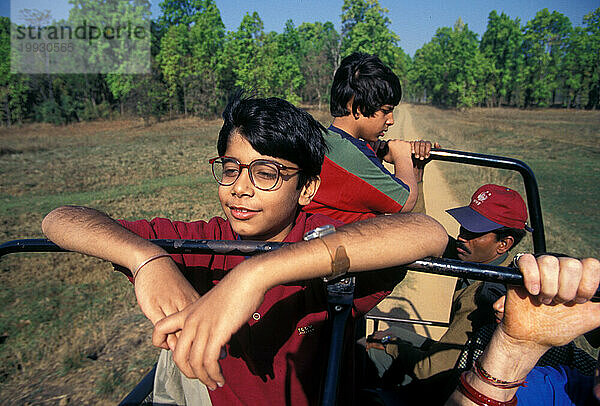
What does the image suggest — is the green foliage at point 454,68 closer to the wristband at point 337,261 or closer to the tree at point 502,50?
the tree at point 502,50

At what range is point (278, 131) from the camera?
5.13 ft

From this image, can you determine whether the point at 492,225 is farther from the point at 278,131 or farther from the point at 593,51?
the point at 593,51

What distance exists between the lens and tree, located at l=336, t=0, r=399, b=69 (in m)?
38.9

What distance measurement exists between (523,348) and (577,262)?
0.32m

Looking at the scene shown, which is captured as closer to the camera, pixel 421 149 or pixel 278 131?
pixel 278 131

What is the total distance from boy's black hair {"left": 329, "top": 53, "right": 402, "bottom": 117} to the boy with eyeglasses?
611mm

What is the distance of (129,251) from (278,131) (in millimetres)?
715

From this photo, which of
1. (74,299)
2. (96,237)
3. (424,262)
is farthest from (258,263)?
(74,299)

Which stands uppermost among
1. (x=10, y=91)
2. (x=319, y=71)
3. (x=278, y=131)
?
(x=319, y=71)

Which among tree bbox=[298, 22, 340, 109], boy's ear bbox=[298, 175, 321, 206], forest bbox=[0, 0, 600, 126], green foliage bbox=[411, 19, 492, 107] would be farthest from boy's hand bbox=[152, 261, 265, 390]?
green foliage bbox=[411, 19, 492, 107]

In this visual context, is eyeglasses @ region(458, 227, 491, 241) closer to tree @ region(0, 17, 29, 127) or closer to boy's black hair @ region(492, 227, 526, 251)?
boy's black hair @ region(492, 227, 526, 251)

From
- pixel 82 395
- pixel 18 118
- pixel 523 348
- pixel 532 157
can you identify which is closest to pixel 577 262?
pixel 523 348

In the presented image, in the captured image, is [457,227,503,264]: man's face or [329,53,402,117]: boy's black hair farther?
[457,227,503,264]: man's face

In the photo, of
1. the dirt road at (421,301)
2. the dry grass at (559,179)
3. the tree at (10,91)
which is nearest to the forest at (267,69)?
the tree at (10,91)
